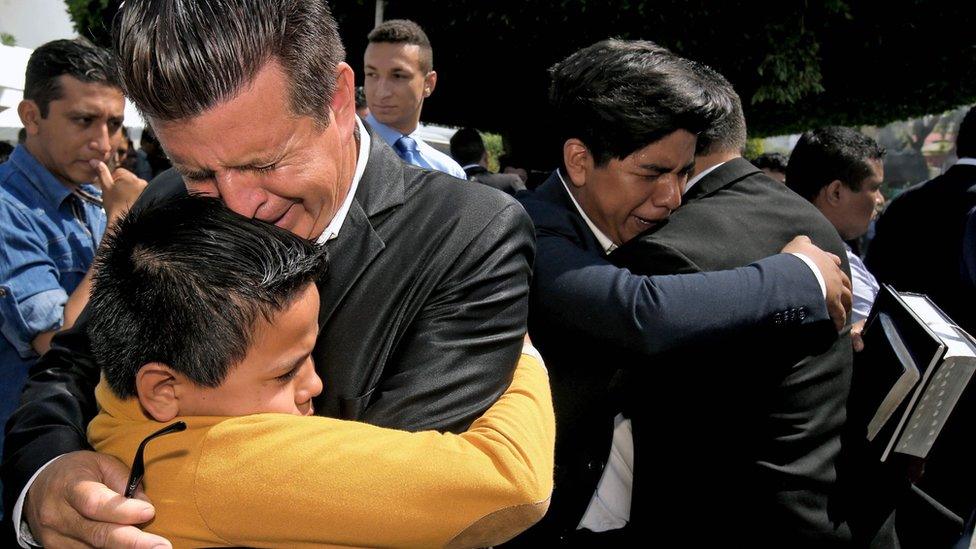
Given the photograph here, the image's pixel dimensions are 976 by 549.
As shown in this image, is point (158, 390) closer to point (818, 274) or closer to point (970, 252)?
point (818, 274)

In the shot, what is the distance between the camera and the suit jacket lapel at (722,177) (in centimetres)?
216

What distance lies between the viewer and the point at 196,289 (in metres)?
1.31

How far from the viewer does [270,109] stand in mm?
1419

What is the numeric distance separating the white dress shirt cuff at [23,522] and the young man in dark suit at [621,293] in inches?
44.5

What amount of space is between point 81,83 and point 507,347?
276cm

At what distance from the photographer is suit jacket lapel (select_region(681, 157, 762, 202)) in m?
2.16

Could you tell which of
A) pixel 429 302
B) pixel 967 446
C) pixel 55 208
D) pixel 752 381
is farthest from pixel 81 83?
pixel 967 446

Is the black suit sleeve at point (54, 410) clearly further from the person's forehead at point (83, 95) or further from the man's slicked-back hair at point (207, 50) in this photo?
the person's forehead at point (83, 95)

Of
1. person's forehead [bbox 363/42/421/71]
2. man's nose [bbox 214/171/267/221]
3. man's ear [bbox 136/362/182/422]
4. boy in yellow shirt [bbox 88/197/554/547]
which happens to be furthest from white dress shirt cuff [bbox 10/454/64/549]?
person's forehead [bbox 363/42/421/71]

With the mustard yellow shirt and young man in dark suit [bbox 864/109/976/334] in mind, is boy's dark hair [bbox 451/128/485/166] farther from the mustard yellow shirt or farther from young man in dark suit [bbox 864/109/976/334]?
the mustard yellow shirt

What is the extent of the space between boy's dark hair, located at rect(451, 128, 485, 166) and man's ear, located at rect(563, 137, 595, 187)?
6.45 meters

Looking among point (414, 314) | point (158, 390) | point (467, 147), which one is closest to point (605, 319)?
point (414, 314)

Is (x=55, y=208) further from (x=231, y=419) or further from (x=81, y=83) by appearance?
(x=231, y=419)

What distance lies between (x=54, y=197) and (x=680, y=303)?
2.56 m
